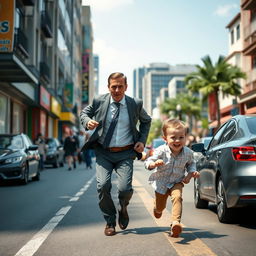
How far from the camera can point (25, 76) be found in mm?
23312

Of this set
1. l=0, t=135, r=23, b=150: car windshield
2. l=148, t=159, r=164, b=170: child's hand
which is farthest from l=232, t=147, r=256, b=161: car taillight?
l=0, t=135, r=23, b=150: car windshield

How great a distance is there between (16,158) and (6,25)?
353 inches

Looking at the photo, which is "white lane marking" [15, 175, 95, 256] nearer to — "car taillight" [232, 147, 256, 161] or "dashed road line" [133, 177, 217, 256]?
"dashed road line" [133, 177, 217, 256]

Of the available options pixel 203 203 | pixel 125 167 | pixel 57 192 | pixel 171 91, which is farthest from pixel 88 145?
pixel 171 91

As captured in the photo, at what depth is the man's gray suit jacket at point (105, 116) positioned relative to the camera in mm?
5770

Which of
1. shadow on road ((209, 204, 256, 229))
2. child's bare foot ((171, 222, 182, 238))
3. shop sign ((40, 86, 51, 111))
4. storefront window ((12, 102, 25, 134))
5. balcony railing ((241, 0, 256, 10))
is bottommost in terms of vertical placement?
shadow on road ((209, 204, 256, 229))

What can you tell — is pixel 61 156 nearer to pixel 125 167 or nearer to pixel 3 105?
pixel 3 105

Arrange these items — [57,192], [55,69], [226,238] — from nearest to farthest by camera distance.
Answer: [226,238]
[57,192]
[55,69]

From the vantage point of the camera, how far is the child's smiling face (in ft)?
17.8

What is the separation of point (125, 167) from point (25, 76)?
1840 cm

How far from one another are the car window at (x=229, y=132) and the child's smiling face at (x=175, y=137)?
154cm

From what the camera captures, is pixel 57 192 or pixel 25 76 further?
pixel 25 76

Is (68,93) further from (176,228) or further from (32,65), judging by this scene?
(176,228)

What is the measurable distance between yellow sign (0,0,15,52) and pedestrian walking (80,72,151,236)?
15.0 metres
